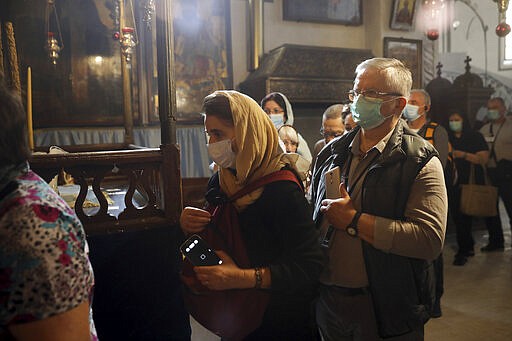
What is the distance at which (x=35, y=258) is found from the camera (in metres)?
0.91

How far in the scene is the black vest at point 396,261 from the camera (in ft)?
5.66

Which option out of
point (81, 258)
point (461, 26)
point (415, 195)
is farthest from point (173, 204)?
point (461, 26)

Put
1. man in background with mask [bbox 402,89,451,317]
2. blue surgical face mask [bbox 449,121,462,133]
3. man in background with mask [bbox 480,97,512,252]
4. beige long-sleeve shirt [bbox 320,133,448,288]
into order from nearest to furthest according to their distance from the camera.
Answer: beige long-sleeve shirt [bbox 320,133,448,288], man in background with mask [bbox 402,89,451,317], man in background with mask [bbox 480,97,512,252], blue surgical face mask [bbox 449,121,462,133]

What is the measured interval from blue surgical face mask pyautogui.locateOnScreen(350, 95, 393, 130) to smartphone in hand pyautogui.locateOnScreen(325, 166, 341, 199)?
0.23 meters

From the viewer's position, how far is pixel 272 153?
1591 millimetres

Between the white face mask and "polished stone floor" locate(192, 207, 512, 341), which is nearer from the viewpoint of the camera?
the white face mask

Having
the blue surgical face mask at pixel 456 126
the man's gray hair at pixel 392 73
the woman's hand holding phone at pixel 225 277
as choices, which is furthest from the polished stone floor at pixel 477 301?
the woman's hand holding phone at pixel 225 277

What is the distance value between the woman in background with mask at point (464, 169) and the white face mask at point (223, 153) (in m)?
4.66

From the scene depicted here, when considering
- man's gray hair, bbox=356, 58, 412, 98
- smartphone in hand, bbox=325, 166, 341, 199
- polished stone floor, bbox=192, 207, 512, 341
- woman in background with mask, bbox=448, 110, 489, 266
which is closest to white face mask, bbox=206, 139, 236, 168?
smartphone in hand, bbox=325, 166, 341, 199

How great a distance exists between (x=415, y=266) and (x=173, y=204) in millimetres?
1081

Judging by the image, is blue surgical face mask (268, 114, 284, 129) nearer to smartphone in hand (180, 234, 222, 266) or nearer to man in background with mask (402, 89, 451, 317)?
man in background with mask (402, 89, 451, 317)

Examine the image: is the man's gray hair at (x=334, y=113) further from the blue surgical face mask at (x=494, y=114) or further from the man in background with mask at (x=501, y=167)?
the blue surgical face mask at (x=494, y=114)

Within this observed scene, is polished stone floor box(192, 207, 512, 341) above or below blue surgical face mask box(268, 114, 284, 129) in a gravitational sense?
below

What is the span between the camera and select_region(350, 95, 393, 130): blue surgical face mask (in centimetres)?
186
